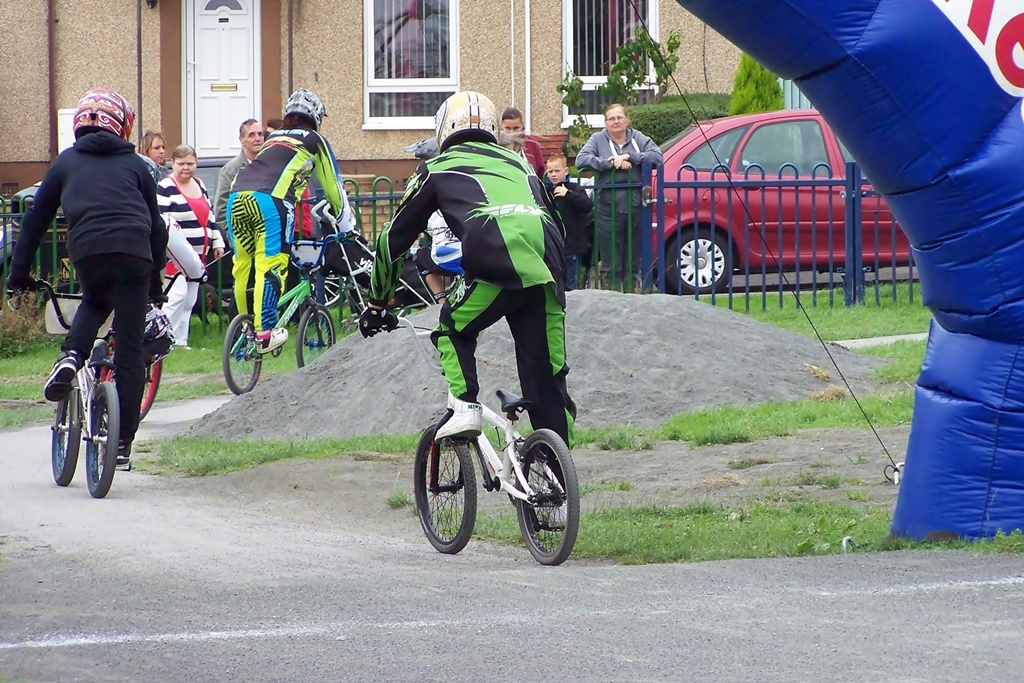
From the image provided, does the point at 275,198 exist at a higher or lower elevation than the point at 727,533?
higher

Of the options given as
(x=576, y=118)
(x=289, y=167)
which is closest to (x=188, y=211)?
(x=289, y=167)

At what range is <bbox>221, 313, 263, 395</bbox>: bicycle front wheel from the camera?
11.7 m

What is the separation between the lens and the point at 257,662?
4691 millimetres

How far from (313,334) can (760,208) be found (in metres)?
4.71

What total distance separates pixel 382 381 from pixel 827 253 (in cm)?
586

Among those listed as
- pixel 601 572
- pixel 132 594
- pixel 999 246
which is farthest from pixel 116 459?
pixel 999 246

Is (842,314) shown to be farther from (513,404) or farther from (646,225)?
(513,404)

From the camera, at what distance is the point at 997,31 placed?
6.27m

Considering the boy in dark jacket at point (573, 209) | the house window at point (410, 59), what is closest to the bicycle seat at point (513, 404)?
the boy in dark jacket at point (573, 209)

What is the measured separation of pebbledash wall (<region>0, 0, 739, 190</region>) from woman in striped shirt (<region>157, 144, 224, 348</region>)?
347 inches

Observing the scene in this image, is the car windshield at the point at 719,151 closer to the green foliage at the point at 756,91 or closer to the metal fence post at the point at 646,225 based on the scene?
the metal fence post at the point at 646,225

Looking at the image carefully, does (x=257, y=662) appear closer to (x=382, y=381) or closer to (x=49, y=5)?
(x=382, y=381)

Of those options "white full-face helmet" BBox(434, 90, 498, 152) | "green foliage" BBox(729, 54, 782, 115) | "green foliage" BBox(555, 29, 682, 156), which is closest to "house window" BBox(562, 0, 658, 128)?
"green foliage" BBox(555, 29, 682, 156)

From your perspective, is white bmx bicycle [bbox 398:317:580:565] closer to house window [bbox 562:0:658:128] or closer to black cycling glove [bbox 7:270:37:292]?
black cycling glove [bbox 7:270:37:292]
